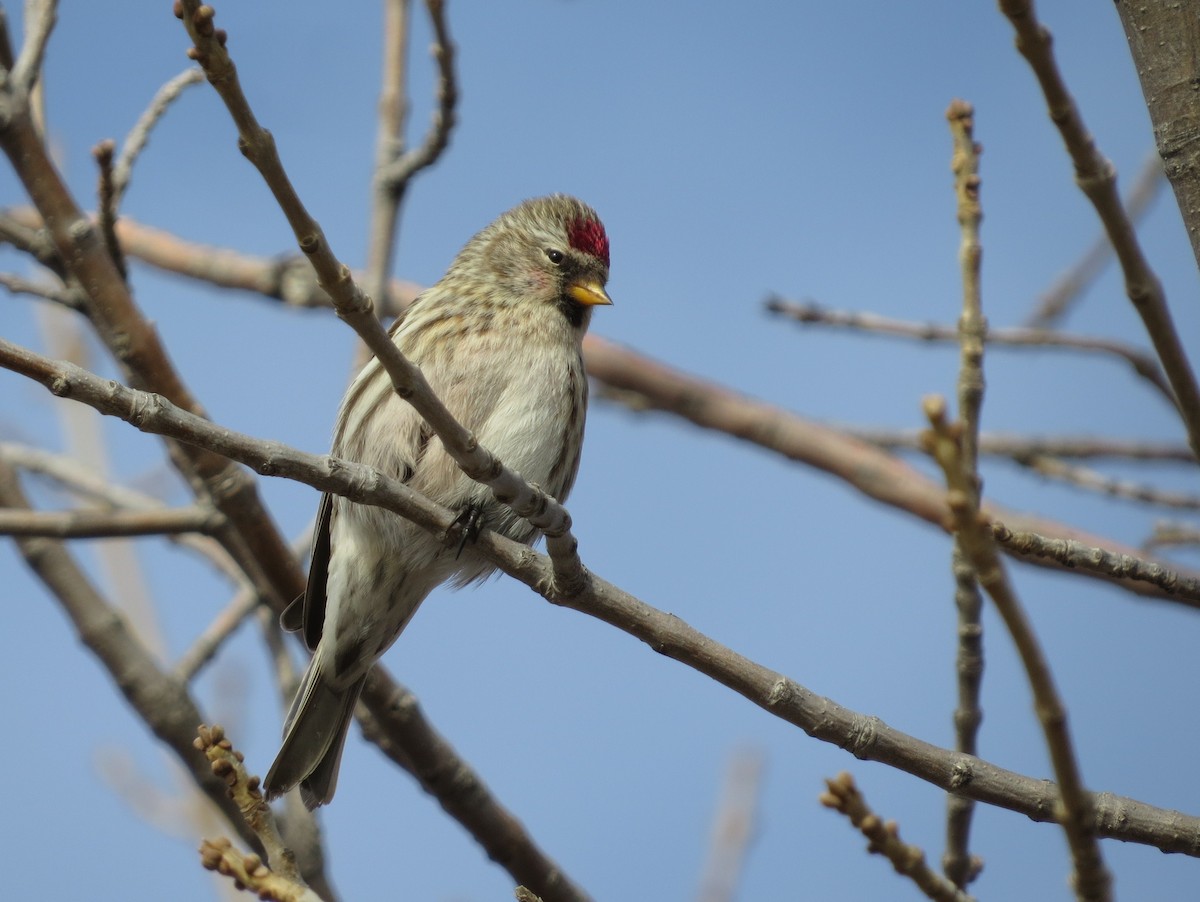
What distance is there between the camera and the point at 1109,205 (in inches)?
83.2

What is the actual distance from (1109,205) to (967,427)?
18.3 inches

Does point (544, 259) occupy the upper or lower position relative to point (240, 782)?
upper

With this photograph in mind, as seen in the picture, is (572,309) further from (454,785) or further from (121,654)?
(121,654)

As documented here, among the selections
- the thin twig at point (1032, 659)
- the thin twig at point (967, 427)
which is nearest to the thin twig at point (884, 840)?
the thin twig at point (1032, 659)

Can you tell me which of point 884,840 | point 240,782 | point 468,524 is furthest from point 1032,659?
point 468,524

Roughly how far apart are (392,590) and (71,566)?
0.91 m

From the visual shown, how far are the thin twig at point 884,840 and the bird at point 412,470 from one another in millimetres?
1685

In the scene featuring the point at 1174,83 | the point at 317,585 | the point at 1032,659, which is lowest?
the point at 1032,659

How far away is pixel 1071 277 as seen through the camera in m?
4.62

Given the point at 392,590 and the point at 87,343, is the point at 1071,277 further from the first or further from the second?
the point at 87,343

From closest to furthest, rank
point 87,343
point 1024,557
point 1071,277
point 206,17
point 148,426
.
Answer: point 206,17
point 148,426
point 1024,557
point 1071,277
point 87,343

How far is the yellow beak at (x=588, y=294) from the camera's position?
3924 millimetres

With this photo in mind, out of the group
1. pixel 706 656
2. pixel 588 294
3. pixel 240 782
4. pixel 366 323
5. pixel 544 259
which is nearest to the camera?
pixel 366 323

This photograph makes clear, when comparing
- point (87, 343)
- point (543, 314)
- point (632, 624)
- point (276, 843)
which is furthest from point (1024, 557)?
point (87, 343)
